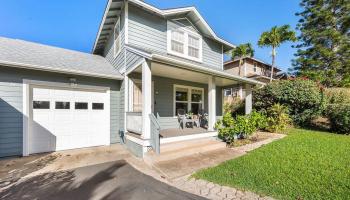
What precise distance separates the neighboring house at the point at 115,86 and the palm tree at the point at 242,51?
48.8ft

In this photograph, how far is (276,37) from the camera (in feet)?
67.3

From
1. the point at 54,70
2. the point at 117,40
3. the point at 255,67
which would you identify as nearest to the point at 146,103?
the point at 54,70

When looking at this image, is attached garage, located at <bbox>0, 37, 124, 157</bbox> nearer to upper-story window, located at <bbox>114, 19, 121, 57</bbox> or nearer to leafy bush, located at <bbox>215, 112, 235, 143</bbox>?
upper-story window, located at <bbox>114, 19, 121, 57</bbox>

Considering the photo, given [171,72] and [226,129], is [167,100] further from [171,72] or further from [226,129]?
[226,129]

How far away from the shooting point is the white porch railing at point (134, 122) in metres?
6.18

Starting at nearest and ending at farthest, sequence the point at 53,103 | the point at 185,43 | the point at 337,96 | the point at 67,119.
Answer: the point at 53,103 < the point at 67,119 < the point at 185,43 < the point at 337,96

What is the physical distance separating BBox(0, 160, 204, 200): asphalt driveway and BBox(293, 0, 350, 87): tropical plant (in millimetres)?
21233

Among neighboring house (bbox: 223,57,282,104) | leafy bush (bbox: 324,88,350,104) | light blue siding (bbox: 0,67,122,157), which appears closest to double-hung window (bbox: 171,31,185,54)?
light blue siding (bbox: 0,67,122,157)

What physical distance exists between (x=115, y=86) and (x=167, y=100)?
257 centimetres

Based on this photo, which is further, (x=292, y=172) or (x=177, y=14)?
(x=177, y=14)

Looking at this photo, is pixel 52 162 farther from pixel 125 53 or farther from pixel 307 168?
pixel 307 168

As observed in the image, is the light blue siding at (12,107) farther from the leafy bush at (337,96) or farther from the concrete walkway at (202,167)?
the leafy bush at (337,96)

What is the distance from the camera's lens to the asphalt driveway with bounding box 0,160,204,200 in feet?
12.0

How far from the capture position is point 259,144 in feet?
24.0
